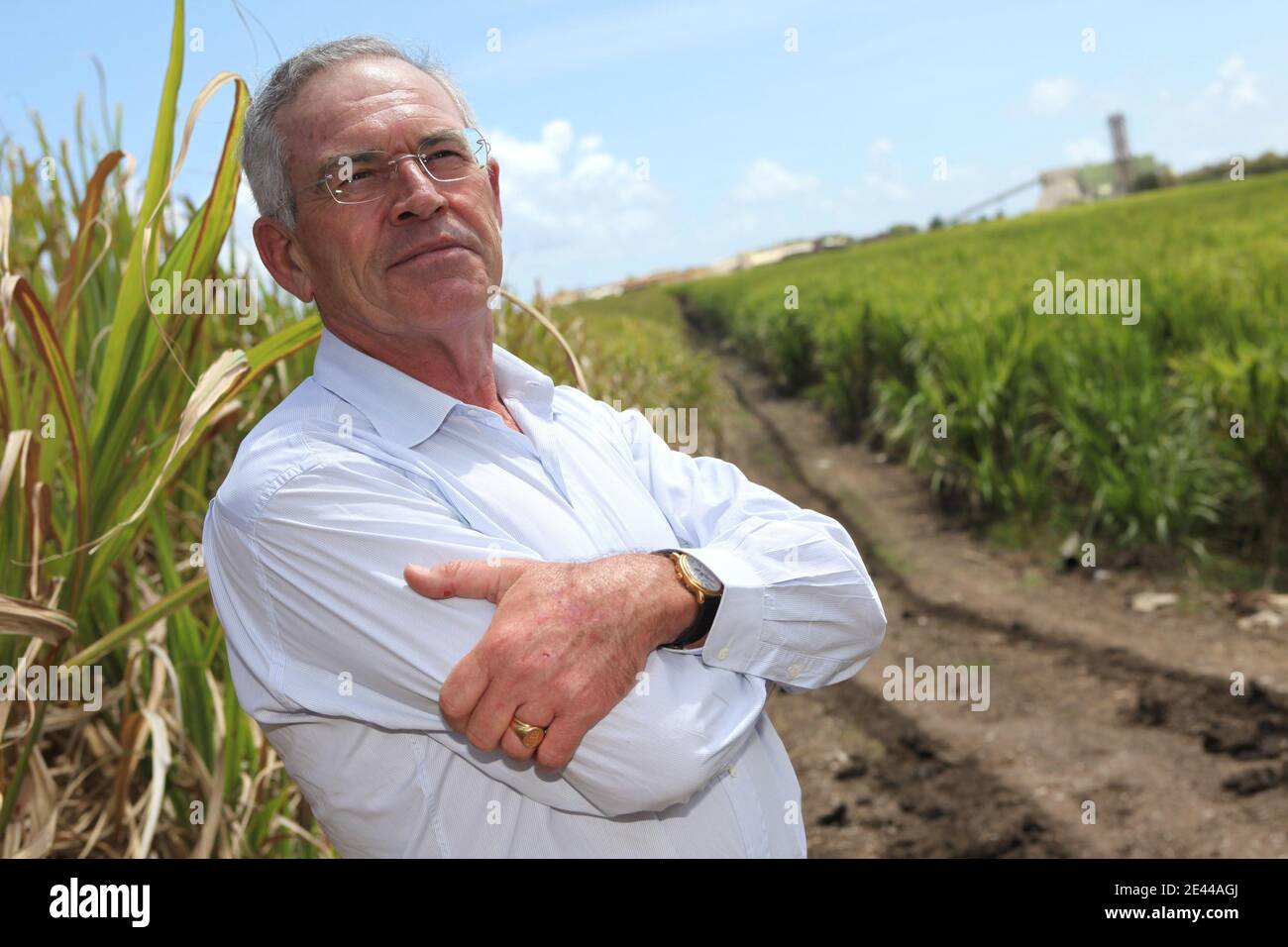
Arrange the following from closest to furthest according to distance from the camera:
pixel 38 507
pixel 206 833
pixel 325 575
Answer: pixel 325 575
pixel 38 507
pixel 206 833

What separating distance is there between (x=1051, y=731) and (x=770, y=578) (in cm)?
→ 353

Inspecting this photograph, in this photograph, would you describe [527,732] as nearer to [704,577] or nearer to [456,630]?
[456,630]

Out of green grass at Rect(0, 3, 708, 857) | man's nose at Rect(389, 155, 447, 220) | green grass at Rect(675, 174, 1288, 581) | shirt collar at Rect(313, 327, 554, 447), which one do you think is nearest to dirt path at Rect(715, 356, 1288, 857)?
green grass at Rect(675, 174, 1288, 581)

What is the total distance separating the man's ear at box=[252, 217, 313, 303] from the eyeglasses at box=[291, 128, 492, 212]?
0.30 feet

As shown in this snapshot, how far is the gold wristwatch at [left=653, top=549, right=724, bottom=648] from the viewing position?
1559mm

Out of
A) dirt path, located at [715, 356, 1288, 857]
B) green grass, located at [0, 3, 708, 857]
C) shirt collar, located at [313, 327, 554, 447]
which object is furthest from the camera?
dirt path, located at [715, 356, 1288, 857]

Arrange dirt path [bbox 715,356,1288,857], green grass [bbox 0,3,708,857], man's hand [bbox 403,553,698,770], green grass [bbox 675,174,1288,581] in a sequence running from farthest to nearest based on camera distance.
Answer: green grass [bbox 675,174,1288,581]
dirt path [bbox 715,356,1288,857]
green grass [bbox 0,3,708,857]
man's hand [bbox 403,553,698,770]

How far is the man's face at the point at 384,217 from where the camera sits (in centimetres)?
173

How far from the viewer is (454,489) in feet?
5.38

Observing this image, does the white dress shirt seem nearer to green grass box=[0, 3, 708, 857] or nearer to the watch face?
the watch face

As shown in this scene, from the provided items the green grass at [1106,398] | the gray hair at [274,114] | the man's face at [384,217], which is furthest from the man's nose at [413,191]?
the green grass at [1106,398]

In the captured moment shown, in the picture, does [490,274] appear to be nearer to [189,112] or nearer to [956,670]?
[189,112]
